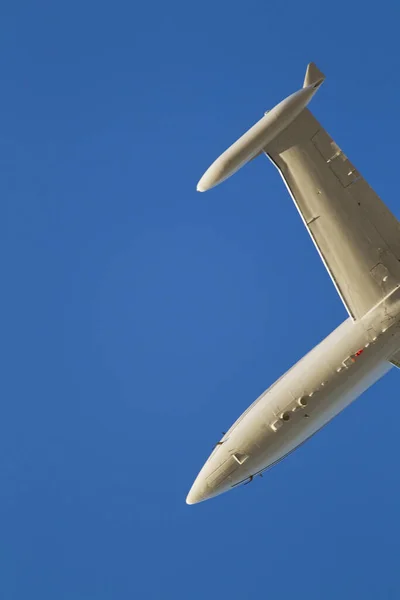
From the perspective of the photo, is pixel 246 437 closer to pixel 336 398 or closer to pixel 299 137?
pixel 336 398

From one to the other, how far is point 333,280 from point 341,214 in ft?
6.82

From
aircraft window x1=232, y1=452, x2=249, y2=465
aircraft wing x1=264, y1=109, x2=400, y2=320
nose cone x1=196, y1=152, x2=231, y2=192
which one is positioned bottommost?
aircraft window x1=232, y1=452, x2=249, y2=465

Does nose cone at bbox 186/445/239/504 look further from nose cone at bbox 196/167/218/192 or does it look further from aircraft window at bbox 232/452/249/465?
nose cone at bbox 196/167/218/192

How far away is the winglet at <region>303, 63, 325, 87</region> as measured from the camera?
26.2 metres

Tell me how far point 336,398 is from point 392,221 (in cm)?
560

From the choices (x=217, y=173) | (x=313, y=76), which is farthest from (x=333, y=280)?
(x=313, y=76)

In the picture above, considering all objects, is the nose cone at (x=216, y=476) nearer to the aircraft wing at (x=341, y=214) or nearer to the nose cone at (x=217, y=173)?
the aircraft wing at (x=341, y=214)

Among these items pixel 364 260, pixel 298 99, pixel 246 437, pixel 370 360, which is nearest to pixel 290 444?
pixel 246 437

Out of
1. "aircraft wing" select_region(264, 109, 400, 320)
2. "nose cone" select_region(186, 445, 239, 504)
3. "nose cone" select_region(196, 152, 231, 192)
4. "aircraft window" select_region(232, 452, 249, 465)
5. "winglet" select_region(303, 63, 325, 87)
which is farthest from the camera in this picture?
"nose cone" select_region(186, 445, 239, 504)

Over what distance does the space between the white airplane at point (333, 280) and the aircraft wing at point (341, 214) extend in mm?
29

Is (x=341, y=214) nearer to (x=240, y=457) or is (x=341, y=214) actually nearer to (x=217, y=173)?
(x=217, y=173)

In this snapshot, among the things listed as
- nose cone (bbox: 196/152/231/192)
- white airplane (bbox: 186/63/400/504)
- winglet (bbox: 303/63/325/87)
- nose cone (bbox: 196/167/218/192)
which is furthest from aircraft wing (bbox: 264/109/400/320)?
nose cone (bbox: 196/167/218/192)

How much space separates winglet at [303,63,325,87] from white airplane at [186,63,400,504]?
3 cm

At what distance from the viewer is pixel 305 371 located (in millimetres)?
28516
